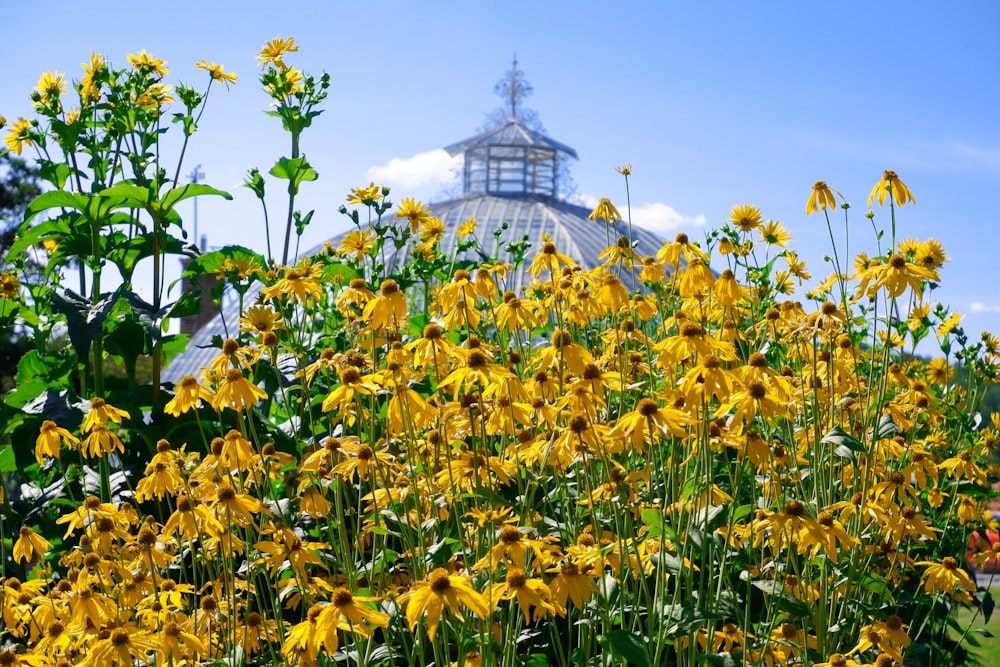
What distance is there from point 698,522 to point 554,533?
0.71 meters

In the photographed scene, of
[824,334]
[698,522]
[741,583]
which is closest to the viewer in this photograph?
[698,522]

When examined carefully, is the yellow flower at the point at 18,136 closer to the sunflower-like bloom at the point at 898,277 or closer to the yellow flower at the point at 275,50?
the yellow flower at the point at 275,50

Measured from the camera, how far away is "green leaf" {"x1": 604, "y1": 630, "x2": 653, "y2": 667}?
2.03 metres

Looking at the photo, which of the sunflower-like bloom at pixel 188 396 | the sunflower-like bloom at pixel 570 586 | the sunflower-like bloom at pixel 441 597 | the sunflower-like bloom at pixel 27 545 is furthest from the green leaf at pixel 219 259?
the sunflower-like bloom at pixel 441 597

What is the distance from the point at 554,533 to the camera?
114 inches

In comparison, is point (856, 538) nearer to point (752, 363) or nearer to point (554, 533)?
point (752, 363)

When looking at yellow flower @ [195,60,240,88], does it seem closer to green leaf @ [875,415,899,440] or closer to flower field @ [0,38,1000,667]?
flower field @ [0,38,1000,667]

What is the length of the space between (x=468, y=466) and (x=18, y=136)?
3.03 m

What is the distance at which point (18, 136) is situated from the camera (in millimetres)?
4480

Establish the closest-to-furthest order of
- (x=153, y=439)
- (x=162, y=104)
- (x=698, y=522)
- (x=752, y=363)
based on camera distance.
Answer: (x=698, y=522) < (x=752, y=363) < (x=153, y=439) < (x=162, y=104)

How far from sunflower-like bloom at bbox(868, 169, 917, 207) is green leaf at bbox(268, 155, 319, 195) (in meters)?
2.29

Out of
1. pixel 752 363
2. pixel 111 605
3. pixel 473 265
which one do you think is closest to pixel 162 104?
pixel 473 265

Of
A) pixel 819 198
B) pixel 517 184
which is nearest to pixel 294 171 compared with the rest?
pixel 819 198

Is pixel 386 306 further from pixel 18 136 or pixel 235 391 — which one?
pixel 18 136
